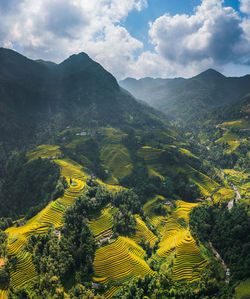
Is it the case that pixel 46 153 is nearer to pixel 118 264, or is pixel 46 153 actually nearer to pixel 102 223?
pixel 102 223

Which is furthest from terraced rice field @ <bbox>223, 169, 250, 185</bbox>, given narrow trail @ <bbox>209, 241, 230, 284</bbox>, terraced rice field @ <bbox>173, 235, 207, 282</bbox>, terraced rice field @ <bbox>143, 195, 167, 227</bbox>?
terraced rice field @ <bbox>173, 235, 207, 282</bbox>

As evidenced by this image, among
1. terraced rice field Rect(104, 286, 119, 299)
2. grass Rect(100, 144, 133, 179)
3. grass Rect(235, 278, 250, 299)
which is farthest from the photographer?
grass Rect(100, 144, 133, 179)

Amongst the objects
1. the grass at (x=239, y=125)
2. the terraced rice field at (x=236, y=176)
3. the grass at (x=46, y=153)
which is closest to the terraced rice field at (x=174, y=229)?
the terraced rice field at (x=236, y=176)

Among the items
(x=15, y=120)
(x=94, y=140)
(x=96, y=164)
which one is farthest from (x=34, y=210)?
(x=15, y=120)

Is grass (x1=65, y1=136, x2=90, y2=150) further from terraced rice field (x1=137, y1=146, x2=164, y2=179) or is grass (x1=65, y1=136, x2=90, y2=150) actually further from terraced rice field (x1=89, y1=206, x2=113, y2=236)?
terraced rice field (x1=89, y1=206, x2=113, y2=236)

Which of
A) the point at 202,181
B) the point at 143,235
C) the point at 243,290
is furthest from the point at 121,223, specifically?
the point at 202,181

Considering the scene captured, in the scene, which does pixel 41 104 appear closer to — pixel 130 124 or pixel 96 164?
pixel 130 124

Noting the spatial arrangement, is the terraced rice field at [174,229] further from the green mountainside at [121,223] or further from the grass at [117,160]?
the grass at [117,160]
